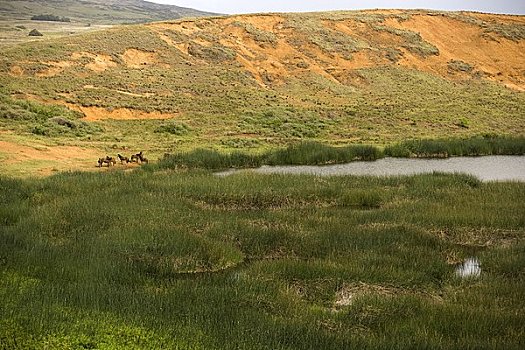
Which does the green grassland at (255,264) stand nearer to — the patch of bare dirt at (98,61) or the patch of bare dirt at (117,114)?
the patch of bare dirt at (117,114)

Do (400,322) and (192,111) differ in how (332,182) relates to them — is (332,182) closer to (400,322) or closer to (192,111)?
(400,322)

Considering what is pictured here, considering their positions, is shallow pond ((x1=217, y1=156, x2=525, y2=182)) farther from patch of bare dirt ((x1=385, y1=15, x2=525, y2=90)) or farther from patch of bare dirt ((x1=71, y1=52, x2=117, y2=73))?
patch of bare dirt ((x1=385, y1=15, x2=525, y2=90))

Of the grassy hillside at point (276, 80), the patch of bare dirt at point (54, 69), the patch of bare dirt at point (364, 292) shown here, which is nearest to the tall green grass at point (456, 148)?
the grassy hillside at point (276, 80)

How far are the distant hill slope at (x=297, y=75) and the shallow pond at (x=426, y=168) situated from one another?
25.6ft

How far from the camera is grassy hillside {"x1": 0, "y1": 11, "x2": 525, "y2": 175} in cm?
3731

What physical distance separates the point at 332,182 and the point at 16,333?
45.8ft

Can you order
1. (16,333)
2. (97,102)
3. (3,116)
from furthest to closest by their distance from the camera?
(97,102) → (3,116) → (16,333)

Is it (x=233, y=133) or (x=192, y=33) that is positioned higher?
(x=192, y=33)

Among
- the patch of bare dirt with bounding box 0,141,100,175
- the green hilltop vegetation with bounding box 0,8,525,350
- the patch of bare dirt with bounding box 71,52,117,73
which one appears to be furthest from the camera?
the patch of bare dirt with bounding box 71,52,117,73

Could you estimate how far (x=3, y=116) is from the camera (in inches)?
1319

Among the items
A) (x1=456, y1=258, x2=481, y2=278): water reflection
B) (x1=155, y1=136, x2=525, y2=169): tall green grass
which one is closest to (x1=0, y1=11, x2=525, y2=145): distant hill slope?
(x1=155, y1=136, x2=525, y2=169): tall green grass

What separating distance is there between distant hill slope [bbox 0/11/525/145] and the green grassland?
16.6 m

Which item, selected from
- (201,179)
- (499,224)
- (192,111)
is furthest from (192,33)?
(499,224)

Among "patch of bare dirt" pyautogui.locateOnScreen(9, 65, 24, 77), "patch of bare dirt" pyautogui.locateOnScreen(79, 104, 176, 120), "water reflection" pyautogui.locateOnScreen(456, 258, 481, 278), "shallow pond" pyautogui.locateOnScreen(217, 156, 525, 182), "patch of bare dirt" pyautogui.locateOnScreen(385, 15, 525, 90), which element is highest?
"patch of bare dirt" pyautogui.locateOnScreen(385, 15, 525, 90)
